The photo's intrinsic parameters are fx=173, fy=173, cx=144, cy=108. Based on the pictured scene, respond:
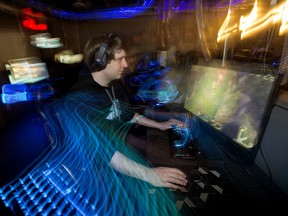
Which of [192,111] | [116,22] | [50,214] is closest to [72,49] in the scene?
[116,22]

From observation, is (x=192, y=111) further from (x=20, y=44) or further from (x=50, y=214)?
(x=20, y=44)

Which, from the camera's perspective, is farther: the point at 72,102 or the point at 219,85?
the point at 72,102

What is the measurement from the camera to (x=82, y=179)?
33.5 inches

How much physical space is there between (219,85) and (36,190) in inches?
38.9

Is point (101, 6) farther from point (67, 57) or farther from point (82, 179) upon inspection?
point (82, 179)

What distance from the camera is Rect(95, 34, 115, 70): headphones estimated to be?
1.18 m

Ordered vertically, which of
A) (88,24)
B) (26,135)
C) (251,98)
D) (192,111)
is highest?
(88,24)

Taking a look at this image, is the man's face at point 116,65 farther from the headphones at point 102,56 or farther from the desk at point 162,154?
the desk at point 162,154

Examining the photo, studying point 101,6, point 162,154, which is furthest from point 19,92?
point 162,154

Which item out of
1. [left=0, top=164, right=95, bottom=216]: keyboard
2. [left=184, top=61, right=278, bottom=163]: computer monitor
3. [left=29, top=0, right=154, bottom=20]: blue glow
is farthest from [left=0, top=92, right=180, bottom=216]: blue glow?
[left=29, top=0, right=154, bottom=20]: blue glow

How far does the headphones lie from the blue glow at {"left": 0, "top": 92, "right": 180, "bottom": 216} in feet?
0.72

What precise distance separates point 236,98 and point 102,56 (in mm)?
867

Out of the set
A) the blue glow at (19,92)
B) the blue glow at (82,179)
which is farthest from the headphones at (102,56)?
the blue glow at (19,92)

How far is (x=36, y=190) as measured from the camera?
2.37 ft
